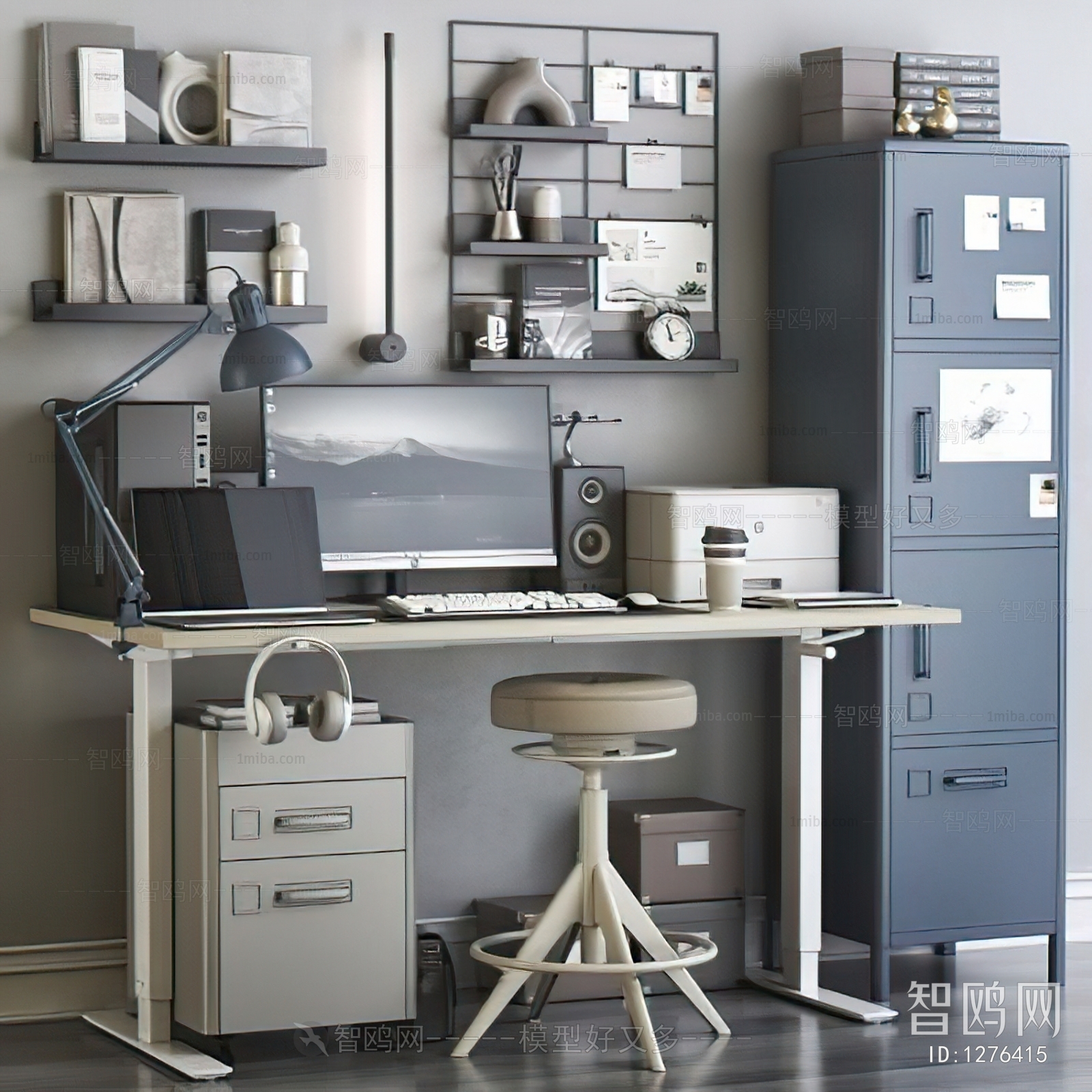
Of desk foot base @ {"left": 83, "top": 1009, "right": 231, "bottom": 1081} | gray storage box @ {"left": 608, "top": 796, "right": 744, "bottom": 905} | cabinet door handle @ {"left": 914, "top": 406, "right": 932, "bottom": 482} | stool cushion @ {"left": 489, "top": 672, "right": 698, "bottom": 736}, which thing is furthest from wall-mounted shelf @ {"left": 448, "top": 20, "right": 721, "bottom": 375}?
desk foot base @ {"left": 83, "top": 1009, "right": 231, "bottom": 1081}

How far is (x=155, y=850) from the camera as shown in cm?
366

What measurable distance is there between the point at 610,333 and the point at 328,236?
0.69 m

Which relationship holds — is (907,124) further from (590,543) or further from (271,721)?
(271,721)

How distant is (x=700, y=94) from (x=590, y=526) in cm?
105

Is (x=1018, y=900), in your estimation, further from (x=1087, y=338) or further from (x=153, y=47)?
(x=153, y=47)

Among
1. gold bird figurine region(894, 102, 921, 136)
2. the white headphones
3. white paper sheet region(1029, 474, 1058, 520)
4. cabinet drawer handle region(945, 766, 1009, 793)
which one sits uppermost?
gold bird figurine region(894, 102, 921, 136)

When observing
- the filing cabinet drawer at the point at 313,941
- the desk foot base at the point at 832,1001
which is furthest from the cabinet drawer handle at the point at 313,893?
the desk foot base at the point at 832,1001

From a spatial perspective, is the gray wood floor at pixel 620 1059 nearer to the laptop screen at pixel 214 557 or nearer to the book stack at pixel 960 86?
the laptop screen at pixel 214 557

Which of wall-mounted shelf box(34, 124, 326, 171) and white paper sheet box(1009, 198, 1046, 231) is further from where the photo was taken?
white paper sheet box(1009, 198, 1046, 231)

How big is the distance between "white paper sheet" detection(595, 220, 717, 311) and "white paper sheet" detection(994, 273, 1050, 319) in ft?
2.22

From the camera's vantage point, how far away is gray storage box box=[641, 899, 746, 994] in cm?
422

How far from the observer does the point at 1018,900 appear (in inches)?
170

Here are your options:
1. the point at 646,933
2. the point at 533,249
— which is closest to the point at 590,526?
the point at 533,249

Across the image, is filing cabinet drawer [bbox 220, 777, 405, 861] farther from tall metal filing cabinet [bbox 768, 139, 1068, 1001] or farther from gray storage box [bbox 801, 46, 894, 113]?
gray storage box [bbox 801, 46, 894, 113]
